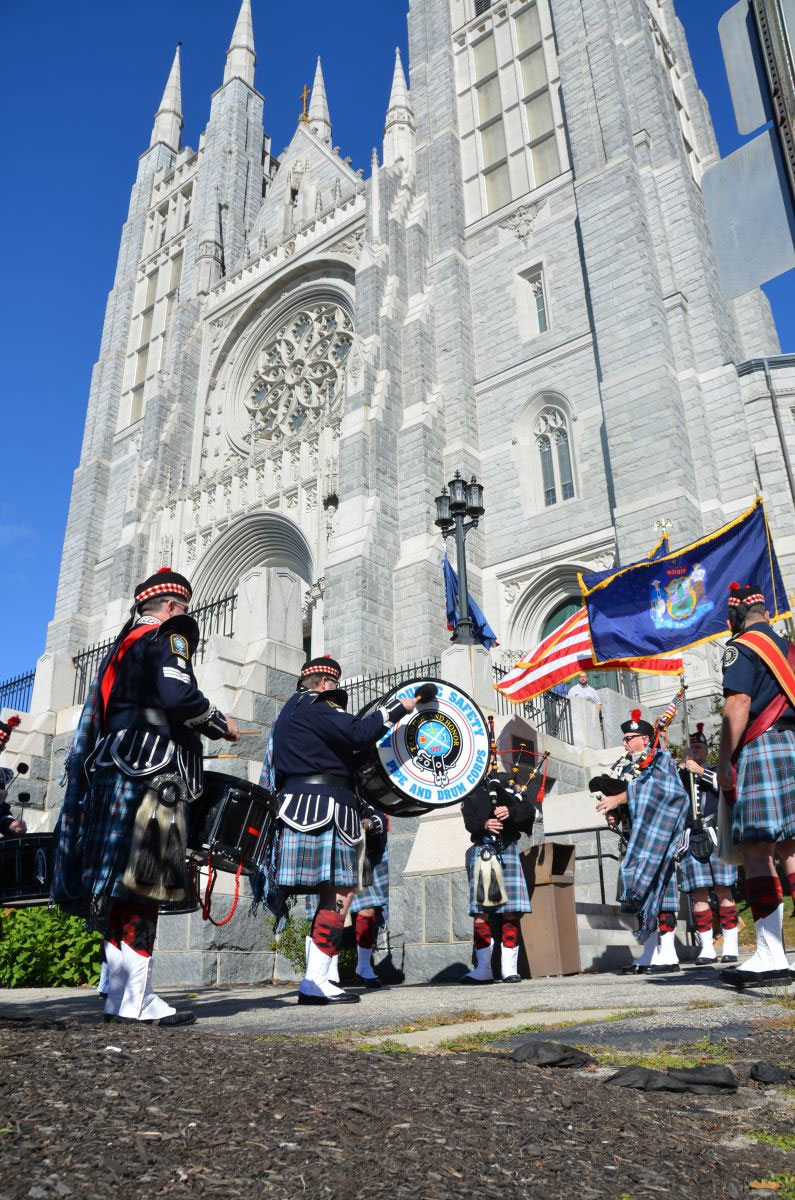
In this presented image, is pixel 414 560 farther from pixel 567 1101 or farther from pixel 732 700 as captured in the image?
pixel 567 1101

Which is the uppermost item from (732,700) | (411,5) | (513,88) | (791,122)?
(411,5)

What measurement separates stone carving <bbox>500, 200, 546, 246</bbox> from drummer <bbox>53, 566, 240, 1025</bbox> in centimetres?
2231

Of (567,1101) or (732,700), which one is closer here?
(567,1101)

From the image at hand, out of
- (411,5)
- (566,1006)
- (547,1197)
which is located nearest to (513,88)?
(411,5)

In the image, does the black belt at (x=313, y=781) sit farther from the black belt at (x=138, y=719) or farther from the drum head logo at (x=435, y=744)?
the black belt at (x=138, y=719)

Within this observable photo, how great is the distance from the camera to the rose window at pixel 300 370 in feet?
89.5

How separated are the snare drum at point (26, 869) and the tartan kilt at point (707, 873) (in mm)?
5792

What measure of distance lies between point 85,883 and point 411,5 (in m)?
33.0

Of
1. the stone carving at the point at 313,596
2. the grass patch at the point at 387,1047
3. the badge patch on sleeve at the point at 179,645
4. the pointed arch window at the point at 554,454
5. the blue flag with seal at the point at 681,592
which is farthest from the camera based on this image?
the stone carving at the point at 313,596

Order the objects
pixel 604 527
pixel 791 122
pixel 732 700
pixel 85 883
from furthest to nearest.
Answer: pixel 604 527 < pixel 732 700 < pixel 85 883 < pixel 791 122

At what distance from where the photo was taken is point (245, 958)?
28.2ft

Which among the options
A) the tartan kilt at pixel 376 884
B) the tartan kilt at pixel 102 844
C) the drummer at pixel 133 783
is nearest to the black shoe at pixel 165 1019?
the drummer at pixel 133 783

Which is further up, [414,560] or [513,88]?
[513,88]

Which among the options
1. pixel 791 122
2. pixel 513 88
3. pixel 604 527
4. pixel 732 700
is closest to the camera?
pixel 791 122
